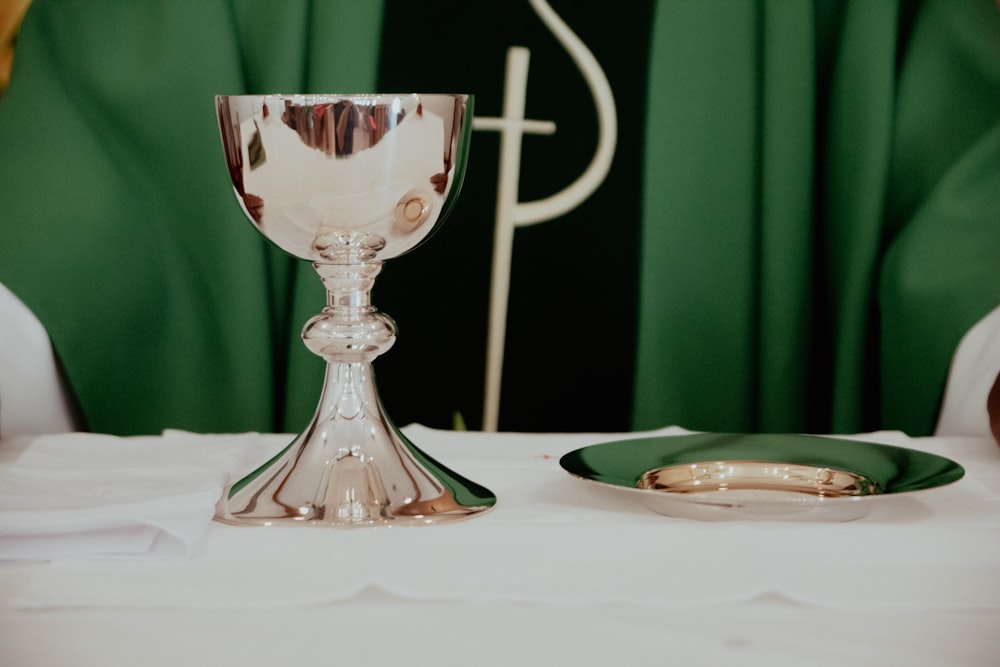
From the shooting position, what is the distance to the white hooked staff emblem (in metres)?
1.18

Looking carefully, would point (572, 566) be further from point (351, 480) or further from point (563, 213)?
point (563, 213)

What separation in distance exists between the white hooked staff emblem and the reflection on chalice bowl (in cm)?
47

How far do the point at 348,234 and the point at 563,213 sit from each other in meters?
0.53

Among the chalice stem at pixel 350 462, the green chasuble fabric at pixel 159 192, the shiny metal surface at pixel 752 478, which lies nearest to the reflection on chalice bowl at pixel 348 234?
the chalice stem at pixel 350 462

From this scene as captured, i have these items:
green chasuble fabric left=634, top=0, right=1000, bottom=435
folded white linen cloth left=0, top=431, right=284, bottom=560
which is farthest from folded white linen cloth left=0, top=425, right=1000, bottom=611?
green chasuble fabric left=634, top=0, right=1000, bottom=435

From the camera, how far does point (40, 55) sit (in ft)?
3.75

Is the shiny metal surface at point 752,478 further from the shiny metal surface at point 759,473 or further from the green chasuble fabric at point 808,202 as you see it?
the green chasuble fabric at point 808,202

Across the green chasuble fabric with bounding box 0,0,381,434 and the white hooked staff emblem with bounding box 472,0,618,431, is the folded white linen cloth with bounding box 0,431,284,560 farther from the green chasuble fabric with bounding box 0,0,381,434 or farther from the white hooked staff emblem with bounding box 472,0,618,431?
the white hooked staff emblem with bounding box 472,0,618,431

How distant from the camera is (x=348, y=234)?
0.68 meters

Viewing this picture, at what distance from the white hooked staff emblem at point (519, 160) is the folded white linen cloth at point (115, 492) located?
337mm

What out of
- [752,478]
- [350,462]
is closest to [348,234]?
[350,462]

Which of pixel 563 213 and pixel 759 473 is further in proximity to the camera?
pixel 563 213

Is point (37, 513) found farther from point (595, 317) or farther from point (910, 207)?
point (910, 207)

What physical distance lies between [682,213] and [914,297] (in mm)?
230
